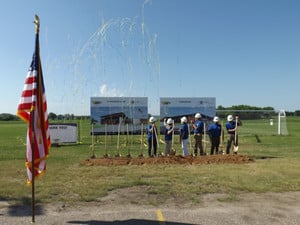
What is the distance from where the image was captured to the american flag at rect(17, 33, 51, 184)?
6262 mm

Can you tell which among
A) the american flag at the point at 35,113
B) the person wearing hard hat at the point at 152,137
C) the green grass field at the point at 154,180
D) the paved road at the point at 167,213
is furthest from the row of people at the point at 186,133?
the american flag at the point at 35,113

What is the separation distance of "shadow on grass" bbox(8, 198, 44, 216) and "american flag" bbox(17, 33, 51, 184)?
3.33ft

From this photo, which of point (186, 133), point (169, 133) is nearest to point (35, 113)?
point (169, 133)

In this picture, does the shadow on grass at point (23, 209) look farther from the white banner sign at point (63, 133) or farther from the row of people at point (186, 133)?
the white banner sign at point (63, 133)

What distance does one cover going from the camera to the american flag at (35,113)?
20.5 ft

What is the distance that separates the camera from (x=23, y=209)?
760 cm

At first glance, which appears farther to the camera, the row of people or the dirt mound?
the row of people

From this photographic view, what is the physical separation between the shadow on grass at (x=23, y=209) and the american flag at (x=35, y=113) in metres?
1.02

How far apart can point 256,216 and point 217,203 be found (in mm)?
1144

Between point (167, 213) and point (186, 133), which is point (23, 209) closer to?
point (167, 213)

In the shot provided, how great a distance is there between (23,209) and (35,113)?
2415mm

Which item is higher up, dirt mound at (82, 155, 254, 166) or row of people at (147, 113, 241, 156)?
row of people at (147, 113, 241, 156)

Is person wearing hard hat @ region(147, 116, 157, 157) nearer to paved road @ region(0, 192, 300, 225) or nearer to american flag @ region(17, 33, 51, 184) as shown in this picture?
paved road @ region(0, 192, 300, 225)

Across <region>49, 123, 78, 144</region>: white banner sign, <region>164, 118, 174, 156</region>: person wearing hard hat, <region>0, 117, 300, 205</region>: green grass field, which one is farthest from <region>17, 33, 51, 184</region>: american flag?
<region>49, 123, 78, 144</region>: white banner sign
